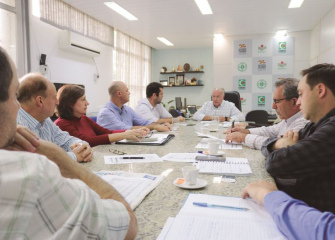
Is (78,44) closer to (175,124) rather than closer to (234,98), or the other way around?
(175,124)

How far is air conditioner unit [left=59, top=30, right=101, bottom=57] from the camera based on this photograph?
4793mm

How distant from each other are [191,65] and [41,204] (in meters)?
8.52

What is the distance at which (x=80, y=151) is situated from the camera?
1526 mm

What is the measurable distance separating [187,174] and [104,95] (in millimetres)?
5580

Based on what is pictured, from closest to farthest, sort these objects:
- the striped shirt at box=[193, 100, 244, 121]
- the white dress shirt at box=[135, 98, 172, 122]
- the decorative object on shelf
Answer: the white dress shirt at box=[135, 98, 172, 122]
the striped shirt at box=[193, 100, 244, 121]
the decorative object on shelf

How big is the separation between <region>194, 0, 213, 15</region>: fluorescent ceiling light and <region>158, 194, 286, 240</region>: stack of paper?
14.4 feet

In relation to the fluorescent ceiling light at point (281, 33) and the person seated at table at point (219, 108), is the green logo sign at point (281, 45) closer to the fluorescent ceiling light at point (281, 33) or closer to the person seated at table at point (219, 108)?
the fluorescent ceiling light at point (281, 33)

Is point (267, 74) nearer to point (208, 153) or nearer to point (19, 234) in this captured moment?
point (208, 153)

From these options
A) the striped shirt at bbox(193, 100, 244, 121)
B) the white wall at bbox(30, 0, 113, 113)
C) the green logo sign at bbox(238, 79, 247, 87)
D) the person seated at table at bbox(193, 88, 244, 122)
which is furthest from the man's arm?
the green logo sign at bbox(238, 79, 247, 87)

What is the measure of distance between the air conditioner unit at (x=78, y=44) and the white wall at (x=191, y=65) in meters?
3.25

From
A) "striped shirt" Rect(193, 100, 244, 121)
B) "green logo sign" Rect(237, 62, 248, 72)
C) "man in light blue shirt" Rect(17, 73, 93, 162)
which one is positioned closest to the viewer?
"man in light blue shirt" Rect(17, 73, 93, 162)

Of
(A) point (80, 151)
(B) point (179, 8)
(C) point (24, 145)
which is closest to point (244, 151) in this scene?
(A) point (80, 151)

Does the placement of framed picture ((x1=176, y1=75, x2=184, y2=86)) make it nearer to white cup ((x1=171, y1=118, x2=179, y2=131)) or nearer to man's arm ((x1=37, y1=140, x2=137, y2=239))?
white cup ((x1=171, y1=118, x2=179, y2=131))

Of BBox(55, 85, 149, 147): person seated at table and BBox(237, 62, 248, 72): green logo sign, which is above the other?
BBox(237, 62, 248, 72): green logo sign
